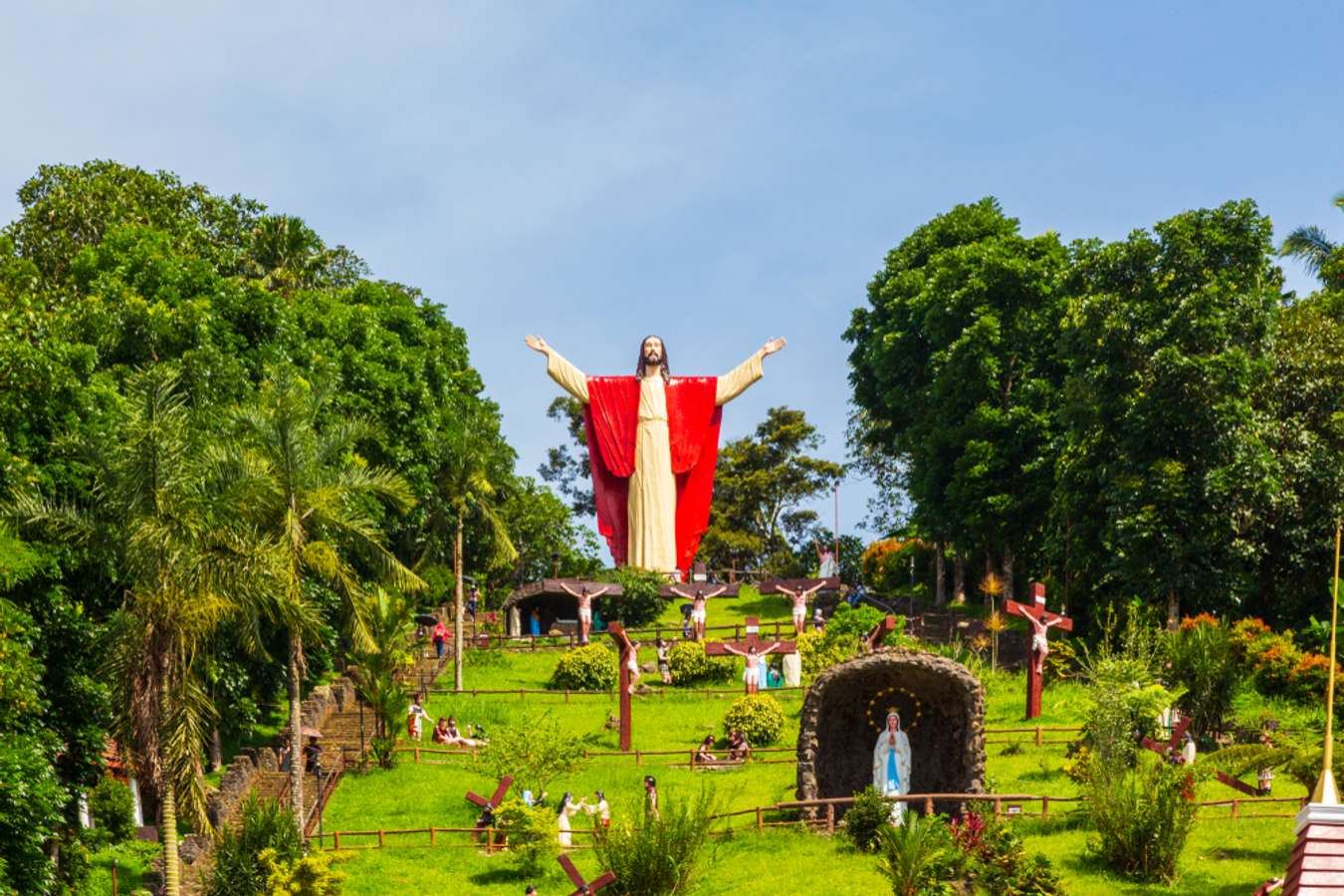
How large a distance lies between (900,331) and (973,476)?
7.71 metres

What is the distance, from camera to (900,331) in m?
63.2

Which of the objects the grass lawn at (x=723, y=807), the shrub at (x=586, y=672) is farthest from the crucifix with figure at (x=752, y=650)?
the shrub at (x=586, y=672)

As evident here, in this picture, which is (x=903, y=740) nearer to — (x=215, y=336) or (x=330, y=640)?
(x=330, y=640)

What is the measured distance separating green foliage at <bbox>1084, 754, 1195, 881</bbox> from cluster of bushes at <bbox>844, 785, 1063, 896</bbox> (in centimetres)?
139

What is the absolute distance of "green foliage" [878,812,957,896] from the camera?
1141 inches

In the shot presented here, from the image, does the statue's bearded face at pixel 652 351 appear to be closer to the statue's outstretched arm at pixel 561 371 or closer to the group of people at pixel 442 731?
the statue's outstretched arm at pixel 561 371

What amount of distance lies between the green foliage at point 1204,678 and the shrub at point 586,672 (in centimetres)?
1357

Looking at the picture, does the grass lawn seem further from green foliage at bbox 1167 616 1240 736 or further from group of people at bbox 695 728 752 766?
green foliage at bbox 1167 616 1240 736

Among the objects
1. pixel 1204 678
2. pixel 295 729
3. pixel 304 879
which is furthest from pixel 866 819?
pixel 1204 678

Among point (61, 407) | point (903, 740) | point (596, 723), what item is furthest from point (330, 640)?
point (903, 740)

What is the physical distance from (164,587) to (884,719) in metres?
13.3

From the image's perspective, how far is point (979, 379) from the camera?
58.5 meters

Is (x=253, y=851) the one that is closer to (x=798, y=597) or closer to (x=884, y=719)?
(x=884, y=719)

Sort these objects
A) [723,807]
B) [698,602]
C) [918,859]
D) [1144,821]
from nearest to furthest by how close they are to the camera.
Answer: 1. [918,859]
2. [1144,821]
3. [723,807]
4. [698,602]
